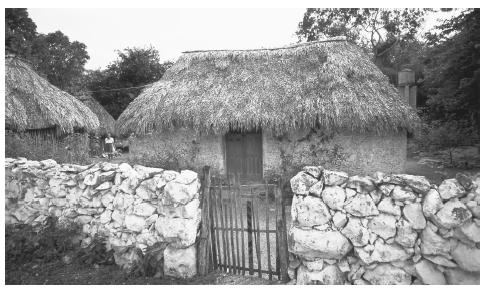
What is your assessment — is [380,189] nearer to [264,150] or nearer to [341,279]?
[341,279]

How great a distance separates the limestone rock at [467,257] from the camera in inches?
105

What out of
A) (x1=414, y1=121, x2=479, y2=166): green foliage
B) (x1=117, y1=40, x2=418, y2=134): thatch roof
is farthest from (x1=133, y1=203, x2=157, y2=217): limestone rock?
(x1=414, y1=121, x2=479, y2=166): green foliage

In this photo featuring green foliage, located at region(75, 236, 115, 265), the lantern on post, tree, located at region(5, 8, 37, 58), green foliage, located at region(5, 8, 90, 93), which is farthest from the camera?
green foliage, located at region(5, 8, 90, 93)

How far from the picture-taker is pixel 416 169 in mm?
9836

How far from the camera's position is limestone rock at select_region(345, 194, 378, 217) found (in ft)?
9.69

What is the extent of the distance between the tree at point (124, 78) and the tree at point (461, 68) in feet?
51.7

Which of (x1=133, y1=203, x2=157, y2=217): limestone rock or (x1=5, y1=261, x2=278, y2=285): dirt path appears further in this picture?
(x1=133, y1=203, x2=157, y2=217): limestone rock

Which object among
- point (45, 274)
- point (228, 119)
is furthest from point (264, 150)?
Result: point (45, 274)

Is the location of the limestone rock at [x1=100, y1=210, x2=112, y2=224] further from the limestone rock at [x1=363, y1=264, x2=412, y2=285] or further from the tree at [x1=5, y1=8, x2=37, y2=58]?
the tree at [x1=5, y1=8, x2=37, y2=58]

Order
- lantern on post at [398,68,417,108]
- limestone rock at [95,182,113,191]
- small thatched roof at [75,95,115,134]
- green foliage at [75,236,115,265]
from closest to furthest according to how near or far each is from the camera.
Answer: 1. green foliage at [75,236,115,265]
2. limestone rock at [95,182,113,191]
3. lantern on post at [398,68,417,108]
4. small thatched roof at [75,95,115,134]

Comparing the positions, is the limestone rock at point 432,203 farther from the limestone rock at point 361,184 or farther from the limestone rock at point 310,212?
the limestone rock at point 310,212

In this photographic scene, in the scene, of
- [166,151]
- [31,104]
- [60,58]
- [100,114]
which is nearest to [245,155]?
[166,151]

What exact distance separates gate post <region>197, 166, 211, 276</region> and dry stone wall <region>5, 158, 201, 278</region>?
0.07 m

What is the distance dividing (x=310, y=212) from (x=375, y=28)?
63.4 ft
